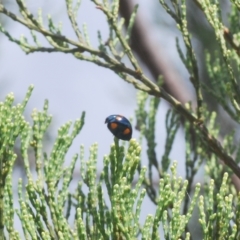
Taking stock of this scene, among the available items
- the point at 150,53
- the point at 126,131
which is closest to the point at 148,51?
the point at 150,53

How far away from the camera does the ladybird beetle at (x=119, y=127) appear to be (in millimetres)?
1906

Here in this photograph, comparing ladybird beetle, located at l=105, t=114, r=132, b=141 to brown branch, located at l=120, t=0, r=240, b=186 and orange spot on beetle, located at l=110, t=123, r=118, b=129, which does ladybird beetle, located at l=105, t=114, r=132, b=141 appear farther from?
brown branch, located at l=120, t=0, r=240, b=186

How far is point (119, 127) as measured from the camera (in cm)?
191

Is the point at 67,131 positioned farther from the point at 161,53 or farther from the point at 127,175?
the point at 161,53

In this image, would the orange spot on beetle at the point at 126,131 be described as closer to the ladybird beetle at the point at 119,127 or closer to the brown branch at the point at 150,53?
the ladybird beetle at the point at 119,127

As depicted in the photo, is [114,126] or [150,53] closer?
[114,126]

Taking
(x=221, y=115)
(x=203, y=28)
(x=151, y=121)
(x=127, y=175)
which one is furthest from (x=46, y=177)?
(x=203, y=28)

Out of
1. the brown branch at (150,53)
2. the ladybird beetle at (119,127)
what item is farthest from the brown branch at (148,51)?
the ladybird beetle at (119,127)

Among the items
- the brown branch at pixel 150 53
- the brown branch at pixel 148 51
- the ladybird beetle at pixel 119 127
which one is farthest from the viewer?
the brown branch at pixel 148 51

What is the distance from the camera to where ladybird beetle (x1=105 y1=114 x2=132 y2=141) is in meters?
1.91

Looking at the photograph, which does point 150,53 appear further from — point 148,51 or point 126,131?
point 126,131

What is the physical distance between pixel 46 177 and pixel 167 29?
9.54ft

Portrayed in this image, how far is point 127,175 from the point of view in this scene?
1798 mm

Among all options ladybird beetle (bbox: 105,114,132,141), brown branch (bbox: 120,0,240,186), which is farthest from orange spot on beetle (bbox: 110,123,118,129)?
brown branch (bbox: 120,0,240,186)
